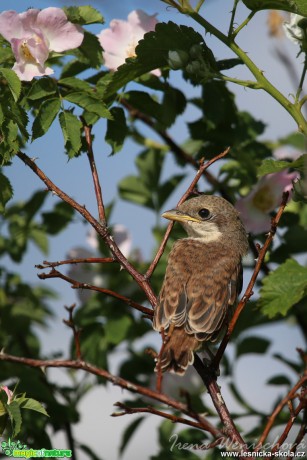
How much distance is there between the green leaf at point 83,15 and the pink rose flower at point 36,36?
4cm

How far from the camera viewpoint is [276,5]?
10.5 feet

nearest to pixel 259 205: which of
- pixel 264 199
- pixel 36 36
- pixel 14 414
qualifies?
pixel 264 199

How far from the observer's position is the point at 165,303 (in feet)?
11.1

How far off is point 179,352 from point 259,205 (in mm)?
1161

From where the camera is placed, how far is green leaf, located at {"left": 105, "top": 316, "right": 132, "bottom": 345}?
4.61 m

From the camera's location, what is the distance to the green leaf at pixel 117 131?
3.66 metres

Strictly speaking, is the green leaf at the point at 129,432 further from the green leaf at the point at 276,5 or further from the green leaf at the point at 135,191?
the green leaf at the point at 276,5

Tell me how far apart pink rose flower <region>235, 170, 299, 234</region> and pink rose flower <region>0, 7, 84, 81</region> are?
116 cm

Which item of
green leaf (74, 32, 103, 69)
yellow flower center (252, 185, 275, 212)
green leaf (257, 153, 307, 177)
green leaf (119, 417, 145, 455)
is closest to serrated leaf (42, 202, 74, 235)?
green leaf (119, 417, 145, 455)

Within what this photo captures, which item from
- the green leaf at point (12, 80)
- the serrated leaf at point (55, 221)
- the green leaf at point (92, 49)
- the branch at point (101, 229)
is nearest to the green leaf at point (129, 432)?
the serrated leaf at point (55, 221)

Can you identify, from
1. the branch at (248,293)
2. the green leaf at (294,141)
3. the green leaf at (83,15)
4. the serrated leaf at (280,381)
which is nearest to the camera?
the branch at (248,293)

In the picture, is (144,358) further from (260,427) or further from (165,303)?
(165,303)

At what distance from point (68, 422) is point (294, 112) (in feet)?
7.38

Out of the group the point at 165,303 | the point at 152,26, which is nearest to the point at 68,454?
the point at 165,303
